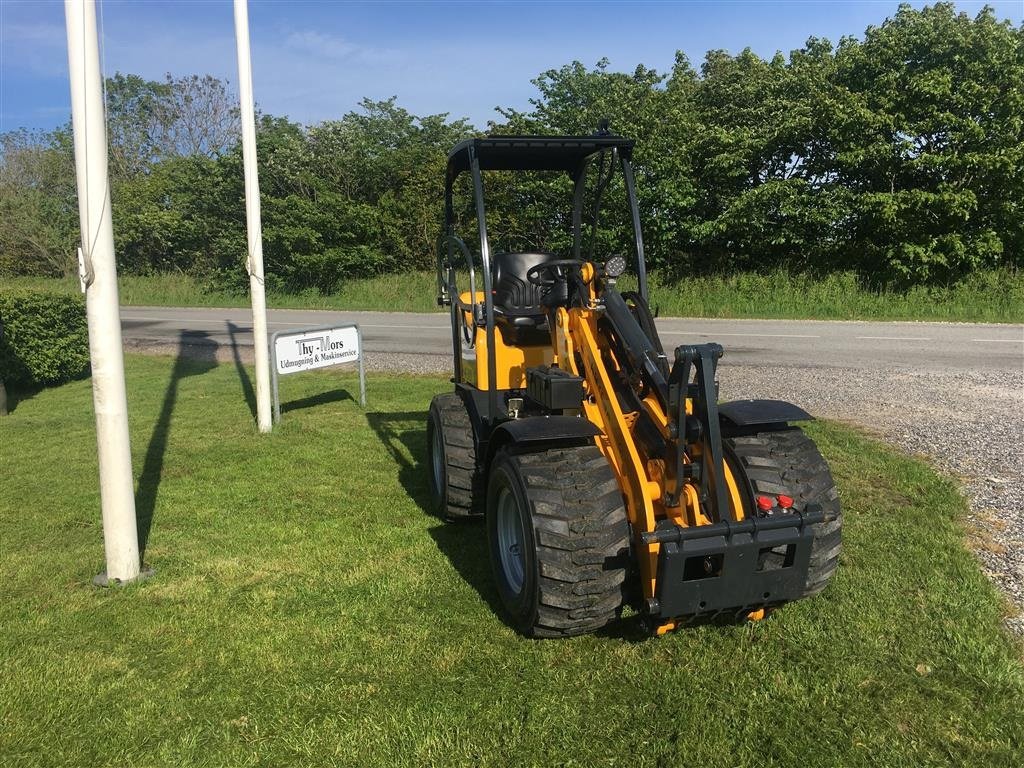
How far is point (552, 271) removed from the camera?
4934 mm

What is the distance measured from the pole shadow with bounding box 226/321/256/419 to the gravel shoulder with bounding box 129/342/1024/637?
2.03m

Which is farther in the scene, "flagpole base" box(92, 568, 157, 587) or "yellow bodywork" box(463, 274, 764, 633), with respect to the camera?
"flagpole base" box(92, 568, 157, 587)

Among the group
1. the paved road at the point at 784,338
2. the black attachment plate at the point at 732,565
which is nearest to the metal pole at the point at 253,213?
the black attachment plate at the point at 732,565

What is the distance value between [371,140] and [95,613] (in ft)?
101

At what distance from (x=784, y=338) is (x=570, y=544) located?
1251 centimetres

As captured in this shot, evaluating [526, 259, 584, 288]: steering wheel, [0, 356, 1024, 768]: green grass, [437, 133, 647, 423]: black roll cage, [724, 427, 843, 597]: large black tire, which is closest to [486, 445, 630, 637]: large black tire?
[0, 356, 1024, 768]: green grass

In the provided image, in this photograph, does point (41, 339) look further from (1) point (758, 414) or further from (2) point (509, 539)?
(1) point (758, 414)

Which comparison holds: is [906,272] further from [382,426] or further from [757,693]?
[757,693]

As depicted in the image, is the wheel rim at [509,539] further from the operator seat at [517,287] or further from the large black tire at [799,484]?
the operator seat at [517,287]

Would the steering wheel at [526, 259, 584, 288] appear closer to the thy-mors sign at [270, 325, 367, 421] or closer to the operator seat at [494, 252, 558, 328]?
the operator seat at [494, 252, 558, 328]

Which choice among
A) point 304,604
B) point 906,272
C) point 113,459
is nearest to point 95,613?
point 113,459

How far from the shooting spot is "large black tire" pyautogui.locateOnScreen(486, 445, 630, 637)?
10.7 feet

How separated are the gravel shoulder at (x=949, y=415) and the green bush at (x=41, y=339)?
14.7 feet

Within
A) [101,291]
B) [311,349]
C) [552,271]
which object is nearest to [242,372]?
[311,349]
